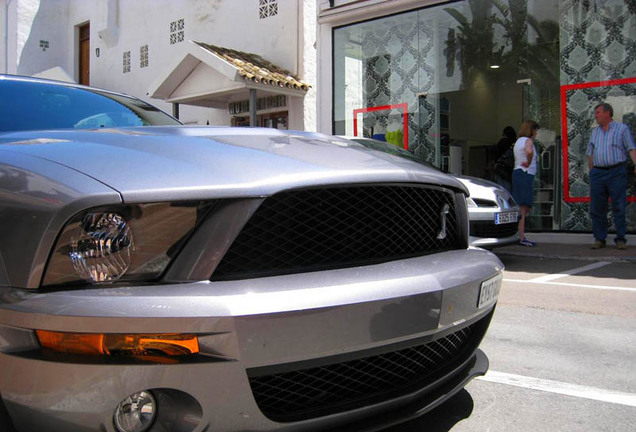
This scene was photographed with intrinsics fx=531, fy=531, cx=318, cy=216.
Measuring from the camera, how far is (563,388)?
2561mm

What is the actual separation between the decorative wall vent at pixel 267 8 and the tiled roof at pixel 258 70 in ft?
3.21

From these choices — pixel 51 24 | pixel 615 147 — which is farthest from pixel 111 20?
pixel 615 147

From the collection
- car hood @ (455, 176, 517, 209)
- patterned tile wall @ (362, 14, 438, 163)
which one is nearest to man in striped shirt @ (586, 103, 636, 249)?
car hood @ (455, 176, 517, 209)

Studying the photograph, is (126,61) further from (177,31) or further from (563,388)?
(563,388)

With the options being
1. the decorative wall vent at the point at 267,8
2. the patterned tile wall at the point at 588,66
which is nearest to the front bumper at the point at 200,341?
the patterned tile wall at the point at 588,66

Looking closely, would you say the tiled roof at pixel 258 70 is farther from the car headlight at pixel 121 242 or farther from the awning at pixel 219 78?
the car headlight at pixel 121 242

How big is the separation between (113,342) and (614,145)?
7.10 meters

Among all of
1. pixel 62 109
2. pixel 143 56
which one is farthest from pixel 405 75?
pixel 62 109

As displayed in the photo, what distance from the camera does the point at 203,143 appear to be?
1751 millimetres

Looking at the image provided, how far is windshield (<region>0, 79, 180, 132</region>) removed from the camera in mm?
2535

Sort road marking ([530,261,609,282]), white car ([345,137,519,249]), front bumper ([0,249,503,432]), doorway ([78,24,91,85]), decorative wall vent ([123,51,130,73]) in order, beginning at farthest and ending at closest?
doorway ([78,24,91,85]), decorative wall vent ([123,51,130,73]), white car ([345,137,519,249]), road marking ([530,261,609,282]), front bumper ([0,249,503,432])

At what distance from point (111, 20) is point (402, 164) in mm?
15571

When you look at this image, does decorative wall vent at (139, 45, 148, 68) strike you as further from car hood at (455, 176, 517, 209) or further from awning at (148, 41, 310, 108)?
car hood at (455, 176, 517, 209)

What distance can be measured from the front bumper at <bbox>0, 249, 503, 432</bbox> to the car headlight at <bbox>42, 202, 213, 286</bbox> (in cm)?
6
